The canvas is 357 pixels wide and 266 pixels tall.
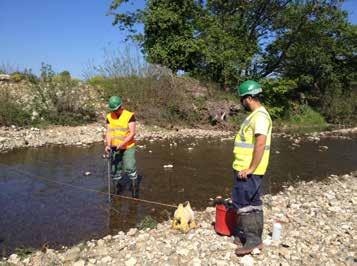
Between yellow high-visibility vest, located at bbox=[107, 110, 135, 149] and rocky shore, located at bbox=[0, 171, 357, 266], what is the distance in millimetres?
2257

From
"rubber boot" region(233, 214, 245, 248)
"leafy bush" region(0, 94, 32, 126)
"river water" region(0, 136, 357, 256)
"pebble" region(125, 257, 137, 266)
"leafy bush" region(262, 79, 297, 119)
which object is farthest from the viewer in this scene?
"leafy bush" region(262, 79, 297, 119)

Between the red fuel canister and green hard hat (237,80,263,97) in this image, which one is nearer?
green hard hat (237,80,263,97)

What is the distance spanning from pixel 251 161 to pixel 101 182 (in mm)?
5647

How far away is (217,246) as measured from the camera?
18.7 ft

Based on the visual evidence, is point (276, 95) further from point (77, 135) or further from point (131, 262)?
point (131, 262)

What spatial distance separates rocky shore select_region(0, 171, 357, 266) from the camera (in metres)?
5.27

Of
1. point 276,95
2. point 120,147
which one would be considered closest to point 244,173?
point 120,147

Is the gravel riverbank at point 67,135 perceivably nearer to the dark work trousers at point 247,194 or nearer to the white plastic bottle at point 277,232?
the dark work trousers at point 247,194

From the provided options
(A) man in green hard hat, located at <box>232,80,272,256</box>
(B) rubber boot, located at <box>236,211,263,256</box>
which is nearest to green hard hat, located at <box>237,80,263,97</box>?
(A) man in green hard hat, located at <box>232,80,272,256</box>

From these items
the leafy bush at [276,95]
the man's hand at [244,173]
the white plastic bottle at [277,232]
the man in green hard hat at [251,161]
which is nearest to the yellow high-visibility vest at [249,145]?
the man in green hard hat at [251,161]

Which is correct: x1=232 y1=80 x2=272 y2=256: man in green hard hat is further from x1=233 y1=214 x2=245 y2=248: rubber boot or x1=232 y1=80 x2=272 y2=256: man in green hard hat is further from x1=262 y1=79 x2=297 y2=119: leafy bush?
x1=262 y1=79 x2=297 y2=119: leafy bush

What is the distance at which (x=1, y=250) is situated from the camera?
6031mm

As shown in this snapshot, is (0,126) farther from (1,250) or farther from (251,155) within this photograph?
(251,155)

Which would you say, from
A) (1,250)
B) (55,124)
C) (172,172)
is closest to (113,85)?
(55,124)
